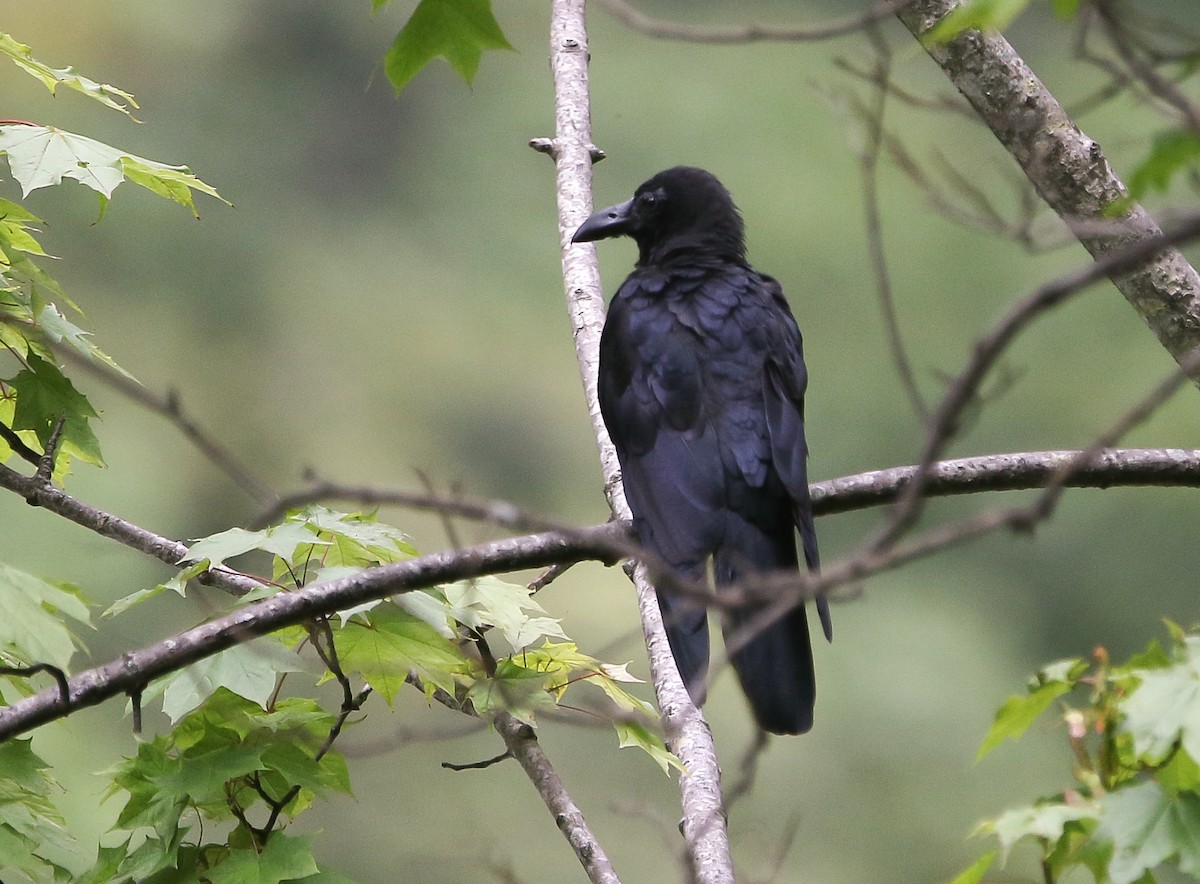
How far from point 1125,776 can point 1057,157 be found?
101 centimetres

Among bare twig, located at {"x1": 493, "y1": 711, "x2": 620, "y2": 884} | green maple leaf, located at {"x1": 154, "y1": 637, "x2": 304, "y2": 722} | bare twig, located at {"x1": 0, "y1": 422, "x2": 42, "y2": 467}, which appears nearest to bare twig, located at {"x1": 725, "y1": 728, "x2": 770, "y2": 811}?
green maple leaf, located at {"x1": 154, "y1": 637, "x2": 304, "y2": 722}

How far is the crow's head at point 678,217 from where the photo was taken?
9.12 feet

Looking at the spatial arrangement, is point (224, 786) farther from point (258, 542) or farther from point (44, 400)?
point (44, 400)

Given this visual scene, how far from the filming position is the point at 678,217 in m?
2.86

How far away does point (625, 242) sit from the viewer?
1234 centimetres

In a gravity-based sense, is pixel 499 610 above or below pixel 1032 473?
below

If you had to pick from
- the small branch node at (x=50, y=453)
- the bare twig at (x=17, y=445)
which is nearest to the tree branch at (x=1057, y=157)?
the small branch node at (x=50, y=453)

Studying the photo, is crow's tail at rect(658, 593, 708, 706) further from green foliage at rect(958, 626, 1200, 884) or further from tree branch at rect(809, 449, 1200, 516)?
green foliage at rect(958, 626, 1200, 884)

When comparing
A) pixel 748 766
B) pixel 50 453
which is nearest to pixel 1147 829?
pixel 748 766

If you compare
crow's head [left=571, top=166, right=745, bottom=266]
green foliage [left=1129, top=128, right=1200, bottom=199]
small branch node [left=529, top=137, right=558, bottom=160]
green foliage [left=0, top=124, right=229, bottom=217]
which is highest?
small branch node [left=529, top=137, right=558, bottom=160]

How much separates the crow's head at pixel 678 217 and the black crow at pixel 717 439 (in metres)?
0.12

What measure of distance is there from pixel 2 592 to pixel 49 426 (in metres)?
0.49

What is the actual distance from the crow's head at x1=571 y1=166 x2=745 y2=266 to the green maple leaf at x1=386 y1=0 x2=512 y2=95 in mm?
1050

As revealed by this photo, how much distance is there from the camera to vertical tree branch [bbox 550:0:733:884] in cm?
189
